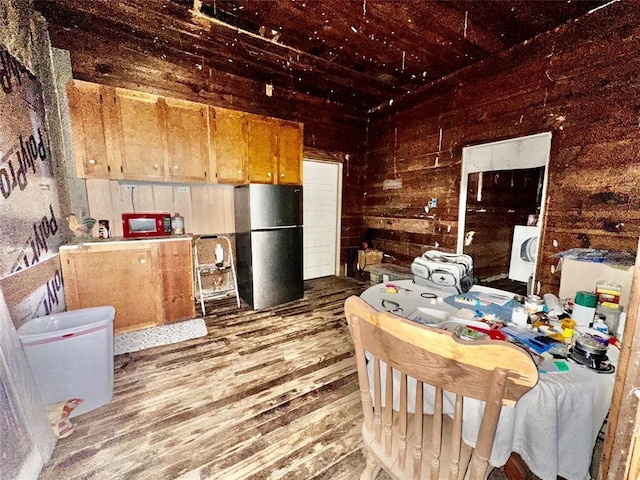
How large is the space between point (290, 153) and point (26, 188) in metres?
2.65

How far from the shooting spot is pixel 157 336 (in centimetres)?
257

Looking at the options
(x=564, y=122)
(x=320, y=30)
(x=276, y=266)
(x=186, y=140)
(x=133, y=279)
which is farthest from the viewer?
(x=276, y=266)

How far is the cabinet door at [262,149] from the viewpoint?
11.1ft

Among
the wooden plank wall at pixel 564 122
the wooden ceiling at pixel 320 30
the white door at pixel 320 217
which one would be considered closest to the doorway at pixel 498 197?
the wooden plank wall at pixel 564 122

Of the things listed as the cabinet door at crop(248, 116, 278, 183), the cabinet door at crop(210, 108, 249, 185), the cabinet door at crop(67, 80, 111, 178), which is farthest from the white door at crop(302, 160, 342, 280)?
the cabinet door at crop(67, 80, 111, 178)

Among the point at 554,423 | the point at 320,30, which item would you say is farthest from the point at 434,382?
the point at 320,30

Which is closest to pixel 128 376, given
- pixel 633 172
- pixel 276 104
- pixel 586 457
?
pixel 586 457

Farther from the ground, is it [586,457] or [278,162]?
[278,162]

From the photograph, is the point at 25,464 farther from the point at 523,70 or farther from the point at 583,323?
the point at 523,70

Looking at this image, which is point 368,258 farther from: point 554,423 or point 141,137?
point 554,423

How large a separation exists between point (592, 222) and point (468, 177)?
1302mm

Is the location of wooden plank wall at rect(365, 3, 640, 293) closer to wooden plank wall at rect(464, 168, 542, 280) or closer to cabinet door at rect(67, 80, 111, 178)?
wooden plank wall at rect(464, 168, 542, 280)

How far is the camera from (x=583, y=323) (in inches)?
49.3

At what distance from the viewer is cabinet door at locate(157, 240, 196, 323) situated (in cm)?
276
